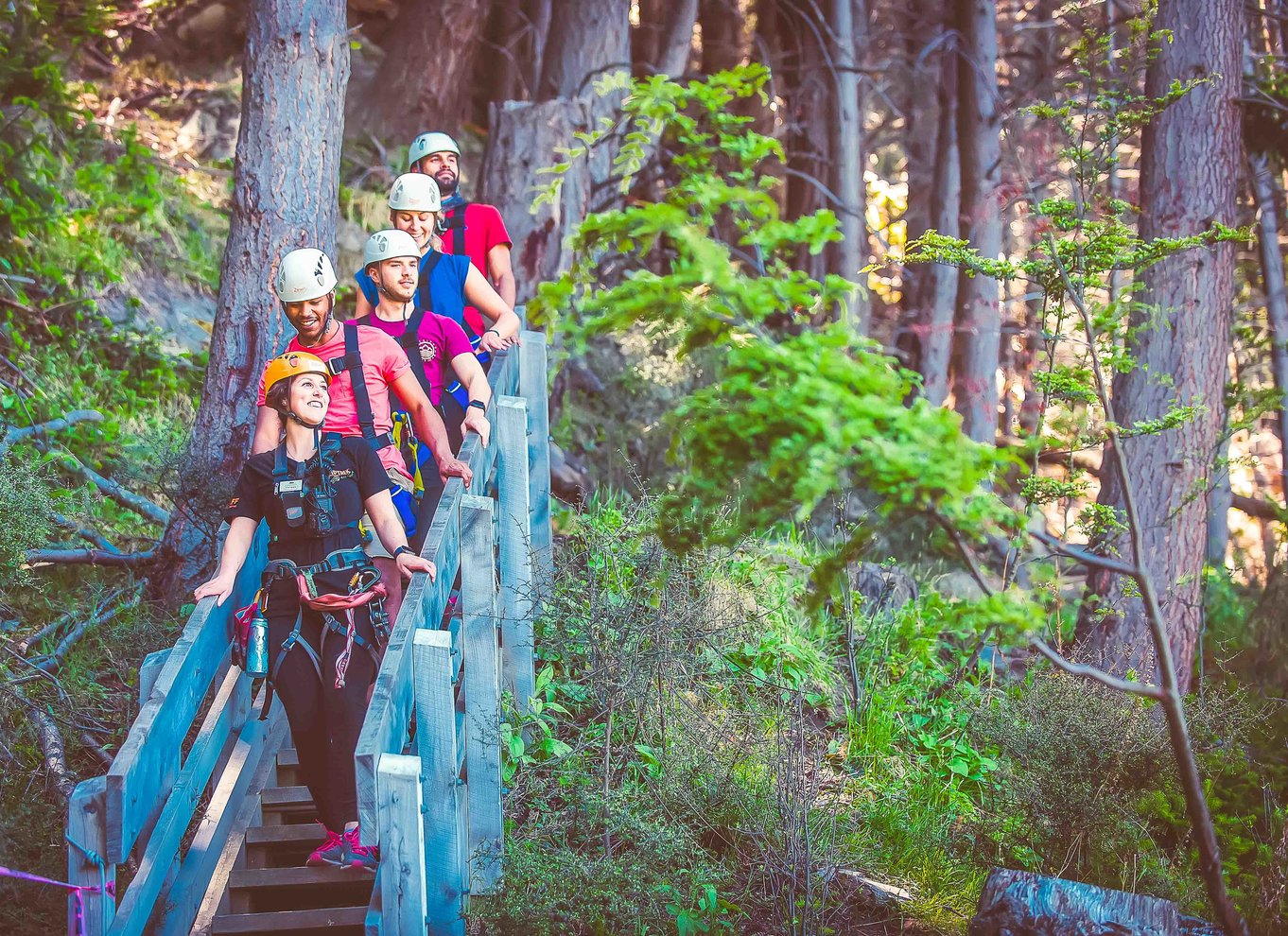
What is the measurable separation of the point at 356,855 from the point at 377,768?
106cm

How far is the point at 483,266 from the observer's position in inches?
263

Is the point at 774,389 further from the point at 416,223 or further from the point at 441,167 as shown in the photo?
the point at 441,167

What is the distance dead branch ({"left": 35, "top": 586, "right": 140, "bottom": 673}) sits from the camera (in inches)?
250

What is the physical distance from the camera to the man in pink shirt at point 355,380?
507 centimetres

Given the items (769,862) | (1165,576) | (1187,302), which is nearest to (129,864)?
(769,862)

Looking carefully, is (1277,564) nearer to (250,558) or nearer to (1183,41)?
(1183,41)

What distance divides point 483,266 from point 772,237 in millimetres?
3436

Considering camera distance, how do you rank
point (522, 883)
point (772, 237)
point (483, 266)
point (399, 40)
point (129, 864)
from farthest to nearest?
point (399, 40) < point (483, 266) < point (129, 864) < point (522, 883) < point (772, 237)

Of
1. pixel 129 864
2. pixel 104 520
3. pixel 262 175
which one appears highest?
pixel 262 175

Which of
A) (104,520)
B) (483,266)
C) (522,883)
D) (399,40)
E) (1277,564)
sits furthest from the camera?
(399,40)

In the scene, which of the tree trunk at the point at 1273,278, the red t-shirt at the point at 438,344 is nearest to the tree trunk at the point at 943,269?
the tree trunk at the point at 1273,278

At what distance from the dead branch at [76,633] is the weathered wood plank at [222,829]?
161 centimetres

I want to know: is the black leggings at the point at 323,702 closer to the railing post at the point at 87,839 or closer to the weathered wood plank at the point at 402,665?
the weathered wood plank at the point at 402,665

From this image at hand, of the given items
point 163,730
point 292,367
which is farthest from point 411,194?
point 163,730
